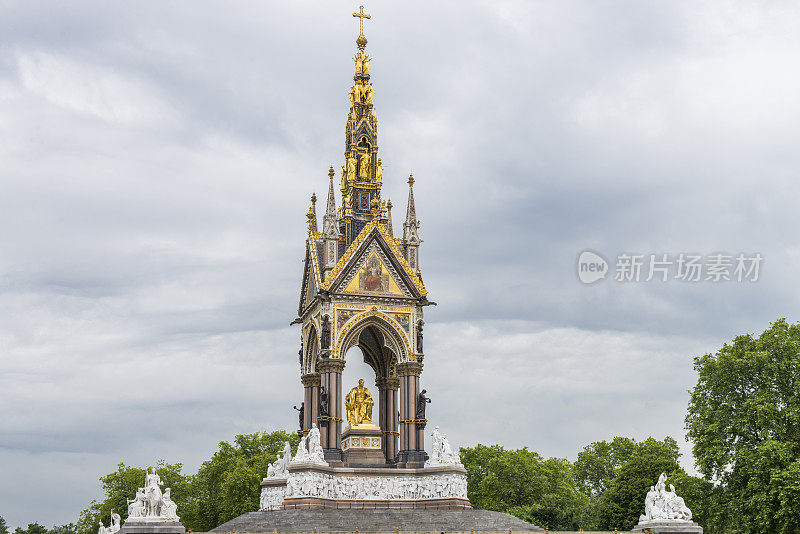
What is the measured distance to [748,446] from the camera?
38.2 meters

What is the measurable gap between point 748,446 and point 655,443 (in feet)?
96.6

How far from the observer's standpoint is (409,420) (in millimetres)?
37625

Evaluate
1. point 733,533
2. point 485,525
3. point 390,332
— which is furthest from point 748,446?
point 390,332

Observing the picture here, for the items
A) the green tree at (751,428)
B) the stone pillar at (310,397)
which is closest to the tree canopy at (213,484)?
the stone pillar at (310,397)

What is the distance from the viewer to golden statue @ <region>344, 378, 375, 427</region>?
1526 inches

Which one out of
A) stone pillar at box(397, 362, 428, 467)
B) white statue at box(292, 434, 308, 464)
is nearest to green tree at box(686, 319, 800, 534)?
stone pillar at box(397, 362, 428, 467)

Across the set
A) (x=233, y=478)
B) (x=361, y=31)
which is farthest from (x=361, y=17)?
(x=233, y=478)

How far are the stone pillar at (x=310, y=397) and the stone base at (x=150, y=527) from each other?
42.4 feet

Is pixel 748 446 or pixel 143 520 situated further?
pixel 748 446

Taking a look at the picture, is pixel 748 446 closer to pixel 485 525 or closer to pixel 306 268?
pixel 485 525

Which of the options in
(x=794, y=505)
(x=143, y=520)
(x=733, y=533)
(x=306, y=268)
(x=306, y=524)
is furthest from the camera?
(x=306, y=268)

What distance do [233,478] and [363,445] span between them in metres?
17.6

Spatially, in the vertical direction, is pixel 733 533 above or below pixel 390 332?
below

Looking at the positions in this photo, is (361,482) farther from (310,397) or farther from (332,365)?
(310,397)
